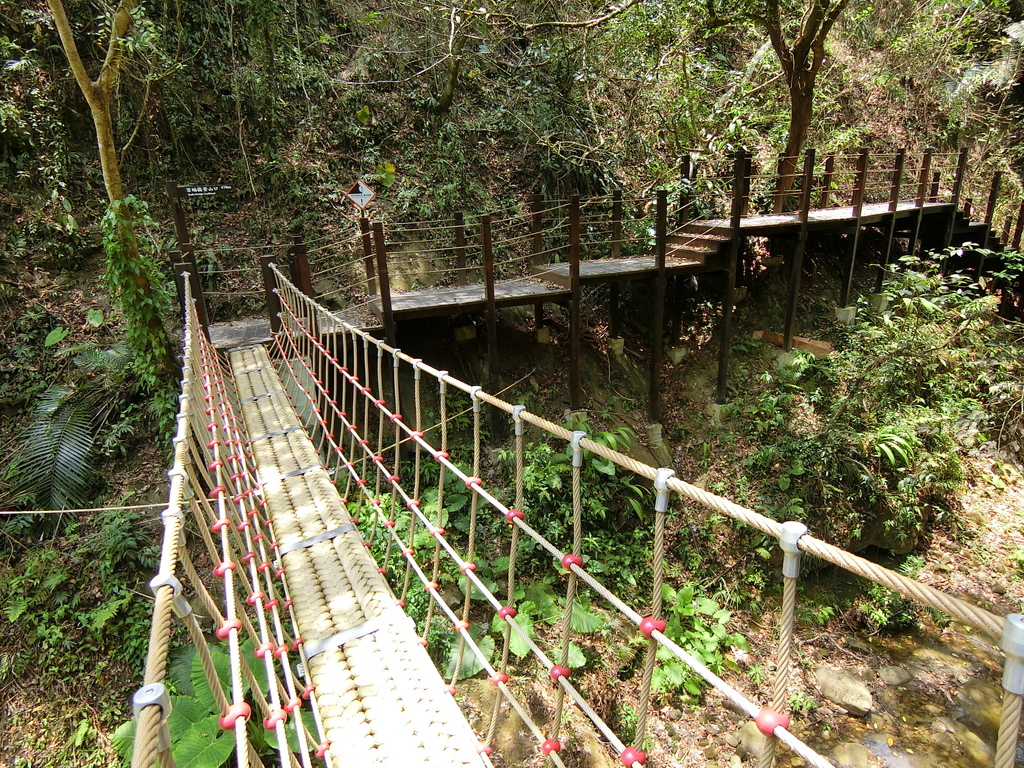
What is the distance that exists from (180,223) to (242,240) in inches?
45.1

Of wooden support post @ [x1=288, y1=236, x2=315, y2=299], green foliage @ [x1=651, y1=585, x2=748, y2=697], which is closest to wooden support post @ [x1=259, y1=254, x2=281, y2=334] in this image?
wooden support post @ [x1=288, y1=236, x2=315, y2=299]

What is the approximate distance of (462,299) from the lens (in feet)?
15.7

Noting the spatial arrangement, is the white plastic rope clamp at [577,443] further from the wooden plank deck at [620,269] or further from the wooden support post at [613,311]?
the wooden support post at [613,311]

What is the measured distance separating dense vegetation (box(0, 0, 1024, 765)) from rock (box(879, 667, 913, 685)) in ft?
4.06

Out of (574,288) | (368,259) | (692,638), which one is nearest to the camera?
(692,638)

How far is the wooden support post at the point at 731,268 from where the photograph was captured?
5242 millimetres

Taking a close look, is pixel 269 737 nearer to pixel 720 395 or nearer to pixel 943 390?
pixel 720 395

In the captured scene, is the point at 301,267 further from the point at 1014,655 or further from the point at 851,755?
the point at 851,755

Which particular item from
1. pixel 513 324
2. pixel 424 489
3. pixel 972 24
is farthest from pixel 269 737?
pixel 972 24

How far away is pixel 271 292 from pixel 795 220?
5446 millimetres

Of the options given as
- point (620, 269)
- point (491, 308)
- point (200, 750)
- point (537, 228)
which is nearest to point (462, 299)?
point (491, 308)

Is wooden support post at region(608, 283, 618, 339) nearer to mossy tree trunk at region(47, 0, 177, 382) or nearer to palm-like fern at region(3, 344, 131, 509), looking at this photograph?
mossy tree trunk at region(47, 0, 177, 382)

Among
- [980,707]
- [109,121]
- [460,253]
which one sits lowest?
[980,707]

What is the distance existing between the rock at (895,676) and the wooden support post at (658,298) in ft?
9.07
